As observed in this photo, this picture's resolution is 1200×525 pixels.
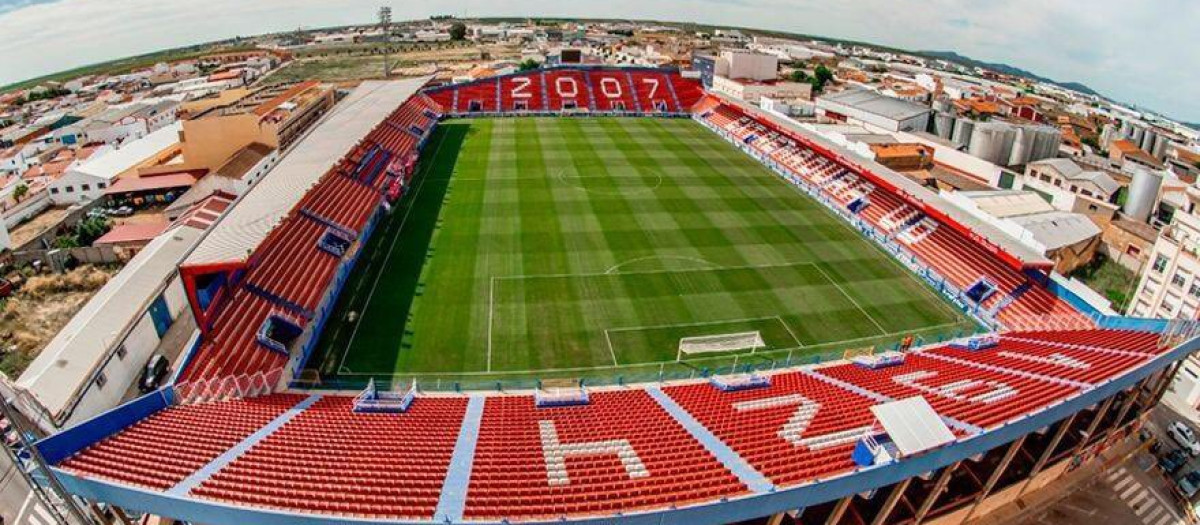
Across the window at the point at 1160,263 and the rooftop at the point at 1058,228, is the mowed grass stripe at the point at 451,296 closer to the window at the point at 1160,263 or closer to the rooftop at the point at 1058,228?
the window at the point at 1160,263

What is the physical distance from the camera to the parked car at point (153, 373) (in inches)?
796

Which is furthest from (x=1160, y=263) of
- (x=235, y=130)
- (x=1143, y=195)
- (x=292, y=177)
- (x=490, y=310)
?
(x=235, y=130)

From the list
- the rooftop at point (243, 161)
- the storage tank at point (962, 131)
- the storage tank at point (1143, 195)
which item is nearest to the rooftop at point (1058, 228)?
the storage tank at point (1143, 195)

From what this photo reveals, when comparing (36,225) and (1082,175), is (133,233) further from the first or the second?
(1082,175)

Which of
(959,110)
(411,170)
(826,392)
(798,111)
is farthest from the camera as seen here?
(959,110)

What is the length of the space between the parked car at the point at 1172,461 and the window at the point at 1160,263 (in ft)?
34.3

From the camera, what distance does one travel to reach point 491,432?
51.5 feet

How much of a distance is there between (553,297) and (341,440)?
45.0ft

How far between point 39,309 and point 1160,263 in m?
54.2

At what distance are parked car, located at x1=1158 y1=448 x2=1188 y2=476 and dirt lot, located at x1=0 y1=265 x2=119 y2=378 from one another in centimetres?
4327

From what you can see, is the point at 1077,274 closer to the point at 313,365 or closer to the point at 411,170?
the point at 313,365

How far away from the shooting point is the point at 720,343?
24000mm

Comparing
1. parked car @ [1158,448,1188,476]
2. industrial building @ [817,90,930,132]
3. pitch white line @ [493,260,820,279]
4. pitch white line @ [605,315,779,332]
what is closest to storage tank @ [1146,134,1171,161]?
industrial building @ [817,90,930,132]

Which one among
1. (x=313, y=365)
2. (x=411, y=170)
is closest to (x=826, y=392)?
(x=313, y=365)
